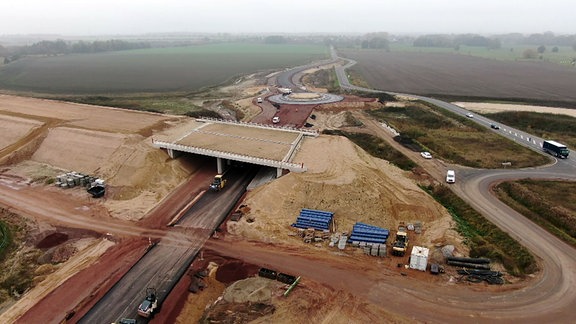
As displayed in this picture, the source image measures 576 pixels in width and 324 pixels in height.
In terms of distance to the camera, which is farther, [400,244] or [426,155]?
[426,155]

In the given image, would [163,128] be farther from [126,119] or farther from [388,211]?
[388,211]

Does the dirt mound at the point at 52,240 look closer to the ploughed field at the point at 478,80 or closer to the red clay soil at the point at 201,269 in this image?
the red clay soil at the point at 201,269

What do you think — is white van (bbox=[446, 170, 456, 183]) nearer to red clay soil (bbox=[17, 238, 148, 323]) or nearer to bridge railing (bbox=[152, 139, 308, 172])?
bridge railing (bbox=[152, 139, 308, 172])

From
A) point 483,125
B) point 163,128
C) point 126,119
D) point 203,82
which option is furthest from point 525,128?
point 203,82

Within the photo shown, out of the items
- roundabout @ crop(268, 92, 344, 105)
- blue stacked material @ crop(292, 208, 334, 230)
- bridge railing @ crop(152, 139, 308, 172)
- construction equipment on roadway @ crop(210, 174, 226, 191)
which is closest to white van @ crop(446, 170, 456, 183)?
blue stacked material @ crop(292, 208, 334, 230)

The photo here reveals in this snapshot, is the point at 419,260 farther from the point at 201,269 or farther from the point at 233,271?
the point at 201,269

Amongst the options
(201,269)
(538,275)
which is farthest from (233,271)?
(538,275)
